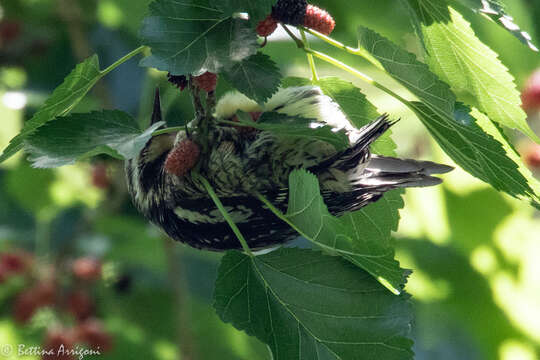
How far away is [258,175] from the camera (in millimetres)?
975

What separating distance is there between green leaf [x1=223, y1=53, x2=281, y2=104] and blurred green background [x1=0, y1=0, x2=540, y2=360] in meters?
1.40

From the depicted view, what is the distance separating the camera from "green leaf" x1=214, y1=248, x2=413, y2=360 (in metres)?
0.85

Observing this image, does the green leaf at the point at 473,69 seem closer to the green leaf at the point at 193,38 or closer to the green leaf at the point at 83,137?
the green leaf at the point at 193,38

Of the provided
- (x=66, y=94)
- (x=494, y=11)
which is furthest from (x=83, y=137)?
(x=494, y=11)

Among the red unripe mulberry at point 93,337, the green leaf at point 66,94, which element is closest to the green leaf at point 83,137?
the green leaf at point 66,94

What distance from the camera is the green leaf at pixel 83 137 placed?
76 cm

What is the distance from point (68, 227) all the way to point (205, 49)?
2118 mm

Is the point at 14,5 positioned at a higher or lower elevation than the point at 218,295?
higher

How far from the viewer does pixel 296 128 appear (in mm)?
792

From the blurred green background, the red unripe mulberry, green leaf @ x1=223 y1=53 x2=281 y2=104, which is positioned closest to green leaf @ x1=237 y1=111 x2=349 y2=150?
green leaf @ x1=223 y1=53 x2=281 y2=104

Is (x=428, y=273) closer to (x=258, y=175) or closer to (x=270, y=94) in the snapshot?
(x=258, y=175)

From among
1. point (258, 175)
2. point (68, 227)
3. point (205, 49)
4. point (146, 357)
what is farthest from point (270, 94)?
point (68, 227)

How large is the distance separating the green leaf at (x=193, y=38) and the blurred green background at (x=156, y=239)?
1407mm

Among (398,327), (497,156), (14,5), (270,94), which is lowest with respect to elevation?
(398,327)
